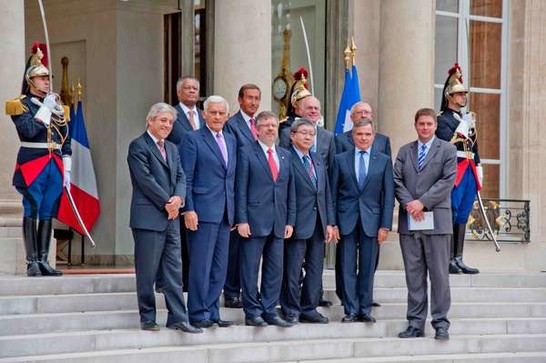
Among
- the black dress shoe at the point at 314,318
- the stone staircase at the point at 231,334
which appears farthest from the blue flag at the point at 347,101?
the black dress shoe at the point at 314,318

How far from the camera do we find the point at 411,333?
11930mm

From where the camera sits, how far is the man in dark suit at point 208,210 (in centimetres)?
1103

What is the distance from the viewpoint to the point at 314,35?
1634cm

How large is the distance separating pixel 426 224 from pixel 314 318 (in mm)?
1272

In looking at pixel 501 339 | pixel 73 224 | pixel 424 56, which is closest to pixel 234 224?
pixel 501 339

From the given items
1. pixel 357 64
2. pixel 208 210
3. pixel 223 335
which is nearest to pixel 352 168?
pixel 208 210

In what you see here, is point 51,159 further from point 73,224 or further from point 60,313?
point 73,224

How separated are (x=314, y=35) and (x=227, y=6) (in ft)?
8.69

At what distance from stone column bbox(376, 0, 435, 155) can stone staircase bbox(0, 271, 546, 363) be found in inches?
98.9

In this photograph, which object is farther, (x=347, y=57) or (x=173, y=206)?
(x=347, y=57)

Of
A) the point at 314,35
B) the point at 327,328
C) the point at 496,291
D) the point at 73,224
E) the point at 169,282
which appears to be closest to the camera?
the point at 169,282

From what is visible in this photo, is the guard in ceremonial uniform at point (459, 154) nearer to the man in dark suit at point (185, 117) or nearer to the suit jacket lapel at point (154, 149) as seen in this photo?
the man in dark suit at point (185, 117)

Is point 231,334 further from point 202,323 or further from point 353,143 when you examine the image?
point 353,143

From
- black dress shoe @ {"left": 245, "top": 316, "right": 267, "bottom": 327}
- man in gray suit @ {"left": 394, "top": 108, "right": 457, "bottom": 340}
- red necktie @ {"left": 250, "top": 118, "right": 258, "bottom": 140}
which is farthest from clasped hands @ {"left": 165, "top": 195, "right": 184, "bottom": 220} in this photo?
man in gray suit @ {"left": 394, "top": 108, "right": 457, "bottom": 340}
